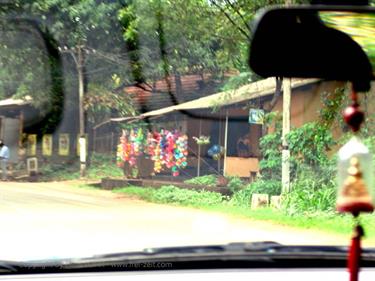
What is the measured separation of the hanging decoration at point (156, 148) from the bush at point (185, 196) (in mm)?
215

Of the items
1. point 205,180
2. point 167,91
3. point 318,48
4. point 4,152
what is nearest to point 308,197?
point 205,180

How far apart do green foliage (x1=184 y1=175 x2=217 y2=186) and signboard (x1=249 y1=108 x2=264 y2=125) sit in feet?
1.96

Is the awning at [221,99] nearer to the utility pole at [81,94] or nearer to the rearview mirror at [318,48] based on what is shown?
the utility pole at [81,94]

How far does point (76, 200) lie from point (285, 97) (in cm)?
170

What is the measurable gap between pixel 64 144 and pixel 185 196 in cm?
103

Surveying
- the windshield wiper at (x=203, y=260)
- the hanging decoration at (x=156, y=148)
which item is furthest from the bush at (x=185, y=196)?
the windshield wiper at (x=203, y=260)

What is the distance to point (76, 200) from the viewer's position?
199 inches

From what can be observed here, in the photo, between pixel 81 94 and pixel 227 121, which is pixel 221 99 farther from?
pixel 81 94

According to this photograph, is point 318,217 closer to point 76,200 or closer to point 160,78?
point 160,78

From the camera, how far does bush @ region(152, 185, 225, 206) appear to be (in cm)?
491

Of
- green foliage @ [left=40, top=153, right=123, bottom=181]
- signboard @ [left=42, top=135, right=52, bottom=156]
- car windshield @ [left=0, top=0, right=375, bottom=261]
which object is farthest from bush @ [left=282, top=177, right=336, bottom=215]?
signboard @ [left=42, top=135, right=52, bottom=156]

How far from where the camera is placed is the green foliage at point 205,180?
5047 mm

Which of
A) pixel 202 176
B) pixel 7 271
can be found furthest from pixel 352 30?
pixel 202 176

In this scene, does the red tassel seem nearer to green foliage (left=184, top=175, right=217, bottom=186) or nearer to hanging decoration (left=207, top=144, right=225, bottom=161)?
green foliage (left=184, top=175, right=217, bottom=186)
